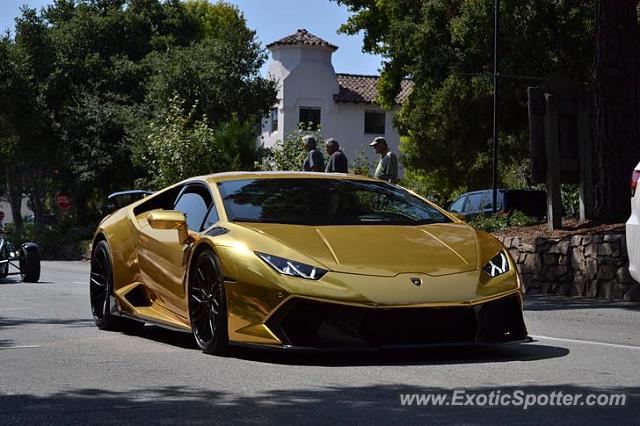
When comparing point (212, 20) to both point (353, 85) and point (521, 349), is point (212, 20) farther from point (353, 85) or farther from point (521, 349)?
point (521, 349)

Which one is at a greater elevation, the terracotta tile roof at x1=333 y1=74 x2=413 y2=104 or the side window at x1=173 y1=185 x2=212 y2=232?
the terracotta tile roof at x1=333 y1=74 x2=413 y2=104

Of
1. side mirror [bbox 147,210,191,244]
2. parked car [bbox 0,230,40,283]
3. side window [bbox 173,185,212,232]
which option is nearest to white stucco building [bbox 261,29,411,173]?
parked car [bbox 0,230,40,283]

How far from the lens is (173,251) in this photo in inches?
359

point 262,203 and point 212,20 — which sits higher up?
point 212,20

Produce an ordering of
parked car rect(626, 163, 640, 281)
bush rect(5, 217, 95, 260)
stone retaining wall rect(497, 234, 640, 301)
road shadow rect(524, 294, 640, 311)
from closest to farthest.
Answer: parked car rect(626, 163, 640, 281) < road shadow rect(524, 294, 640, 311) < stone retaining wall rect(497, 234, 640, 301) < bush rect(5, 217, 95, 260)

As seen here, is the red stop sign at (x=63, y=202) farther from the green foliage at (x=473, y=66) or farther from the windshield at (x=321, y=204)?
the windshield at (x=321, y=204)

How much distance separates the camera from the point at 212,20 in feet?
291

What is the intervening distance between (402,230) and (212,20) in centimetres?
8162

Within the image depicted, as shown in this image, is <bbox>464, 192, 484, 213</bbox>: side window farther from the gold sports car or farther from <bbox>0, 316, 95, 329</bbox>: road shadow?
the gold sports car

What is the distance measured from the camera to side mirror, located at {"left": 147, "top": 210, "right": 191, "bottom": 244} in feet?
29.3

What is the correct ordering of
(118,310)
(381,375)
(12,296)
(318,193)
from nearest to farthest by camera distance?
(381,375) → (318,193) → (118,310) → (12,296)

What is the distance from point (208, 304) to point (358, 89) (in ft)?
223

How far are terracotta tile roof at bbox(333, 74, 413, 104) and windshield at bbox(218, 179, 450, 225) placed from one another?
63.6 m

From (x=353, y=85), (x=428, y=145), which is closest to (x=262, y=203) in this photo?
(x=428, y=145)
